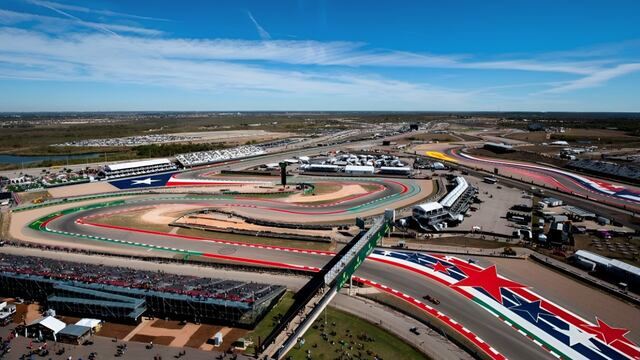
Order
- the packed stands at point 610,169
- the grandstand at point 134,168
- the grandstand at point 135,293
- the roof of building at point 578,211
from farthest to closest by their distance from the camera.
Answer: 1. the grandstand at point 134,168
2. the packed stands at point 610,169
3. the roof of building at point 578,211
4. the grandstand at point 135,293

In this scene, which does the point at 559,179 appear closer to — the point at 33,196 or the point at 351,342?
the point at 351,342

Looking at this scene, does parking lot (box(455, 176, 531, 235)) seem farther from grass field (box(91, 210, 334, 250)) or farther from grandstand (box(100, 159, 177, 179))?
grandstand (box(100, 159, 177, 179))

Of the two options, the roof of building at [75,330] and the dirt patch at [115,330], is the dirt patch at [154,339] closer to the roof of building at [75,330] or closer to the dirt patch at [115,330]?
the dirt patch at [115,330]

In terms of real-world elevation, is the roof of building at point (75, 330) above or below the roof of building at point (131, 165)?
below

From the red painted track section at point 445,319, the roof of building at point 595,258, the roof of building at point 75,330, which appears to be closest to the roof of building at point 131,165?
the roof of building at point 75,330

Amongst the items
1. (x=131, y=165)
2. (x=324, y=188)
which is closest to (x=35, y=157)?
(x=131, y=165)

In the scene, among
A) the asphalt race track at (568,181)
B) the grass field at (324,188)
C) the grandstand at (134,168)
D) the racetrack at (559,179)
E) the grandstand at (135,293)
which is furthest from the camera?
the grandstand at (134,168)

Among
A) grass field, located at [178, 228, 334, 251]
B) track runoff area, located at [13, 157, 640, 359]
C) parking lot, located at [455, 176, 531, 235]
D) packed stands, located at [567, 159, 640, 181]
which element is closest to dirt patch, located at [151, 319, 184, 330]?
track runoff area, located at [13, 157, 640, 359]

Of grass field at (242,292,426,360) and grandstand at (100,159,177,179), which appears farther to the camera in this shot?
grandstand at (100,159,177,179)
